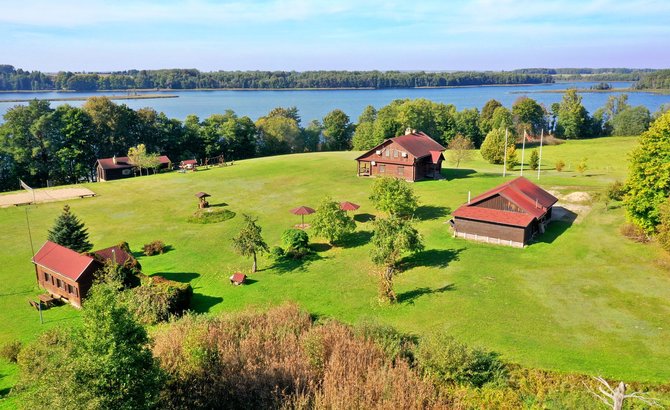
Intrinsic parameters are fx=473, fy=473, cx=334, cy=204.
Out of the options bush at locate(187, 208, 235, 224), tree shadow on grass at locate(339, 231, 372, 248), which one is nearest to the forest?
bush at locate(187, 208, 235, 224)

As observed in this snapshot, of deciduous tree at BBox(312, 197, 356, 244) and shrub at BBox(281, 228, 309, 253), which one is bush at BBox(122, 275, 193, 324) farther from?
deciduous tree at BBox(312, 197, 356, 244)

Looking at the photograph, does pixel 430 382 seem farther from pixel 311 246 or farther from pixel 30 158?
pixel 30 158

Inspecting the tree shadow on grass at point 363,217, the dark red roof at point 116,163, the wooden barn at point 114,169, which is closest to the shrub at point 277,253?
the tree shadow on grass at point 363,217

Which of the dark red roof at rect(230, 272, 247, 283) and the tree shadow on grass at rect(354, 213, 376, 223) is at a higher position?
the tree shadow on grass at rect(354, 213, 376, 223)

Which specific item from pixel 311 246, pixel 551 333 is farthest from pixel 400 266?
pixel 551 333

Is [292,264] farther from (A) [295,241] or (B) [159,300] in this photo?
(B) [159,300]
